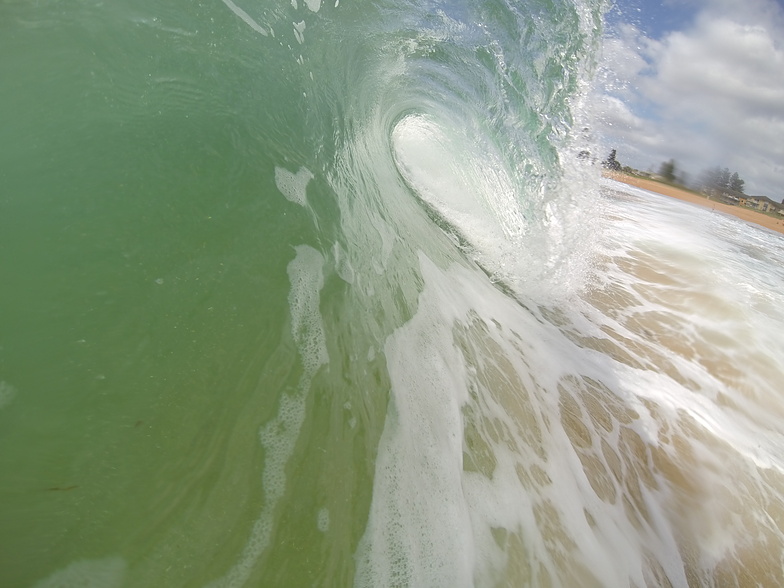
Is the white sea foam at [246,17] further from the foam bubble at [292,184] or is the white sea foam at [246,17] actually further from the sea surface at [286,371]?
the foam bubble at [292,184]

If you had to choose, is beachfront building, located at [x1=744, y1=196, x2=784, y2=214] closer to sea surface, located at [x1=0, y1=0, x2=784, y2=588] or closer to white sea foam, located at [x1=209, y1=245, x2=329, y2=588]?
sea surface, located at [x1=0, y1=0, x2=784, y2=588]

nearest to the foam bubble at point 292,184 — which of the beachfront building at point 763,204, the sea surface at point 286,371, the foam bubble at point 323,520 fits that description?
the sea surface at point 286,371

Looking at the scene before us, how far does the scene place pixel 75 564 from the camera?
1.29 metres

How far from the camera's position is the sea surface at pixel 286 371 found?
146cm

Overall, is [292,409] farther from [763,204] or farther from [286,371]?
[763,204]

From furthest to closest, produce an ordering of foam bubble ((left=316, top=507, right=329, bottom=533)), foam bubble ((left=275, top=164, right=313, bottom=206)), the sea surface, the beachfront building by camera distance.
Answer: the beachfront building
foam bubble ((left=275, top=164, right=313, bottom=206))
foam bubble ((left=316, top=507, right=329, bottom=533))
the sea surface

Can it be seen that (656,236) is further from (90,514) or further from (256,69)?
(90,514)

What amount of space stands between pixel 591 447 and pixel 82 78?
304 cm

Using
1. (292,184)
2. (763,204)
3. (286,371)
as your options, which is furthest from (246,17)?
(763,204)

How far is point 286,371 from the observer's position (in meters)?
1.89

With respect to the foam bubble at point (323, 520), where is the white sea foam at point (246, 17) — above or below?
above

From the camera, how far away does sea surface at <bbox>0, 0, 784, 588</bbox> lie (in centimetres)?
146

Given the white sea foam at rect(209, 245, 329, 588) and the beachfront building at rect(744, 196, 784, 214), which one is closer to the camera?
the white sea foam at rect(209, 245, 329, 588)

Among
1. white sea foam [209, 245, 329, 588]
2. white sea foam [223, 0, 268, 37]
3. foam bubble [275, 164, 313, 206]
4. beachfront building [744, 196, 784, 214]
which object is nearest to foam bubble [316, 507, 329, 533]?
white sea foam [209, 245, 329, 588]
